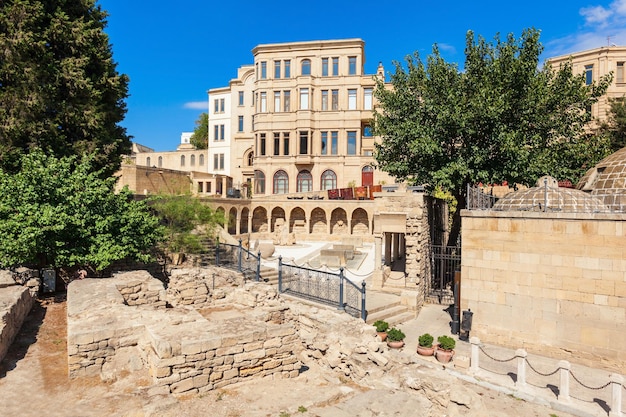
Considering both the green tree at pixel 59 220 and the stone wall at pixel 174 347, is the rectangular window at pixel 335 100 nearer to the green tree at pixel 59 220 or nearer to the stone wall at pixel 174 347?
the green tree at pixel 59 220

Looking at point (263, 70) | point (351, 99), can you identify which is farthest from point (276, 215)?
point (263, 70)

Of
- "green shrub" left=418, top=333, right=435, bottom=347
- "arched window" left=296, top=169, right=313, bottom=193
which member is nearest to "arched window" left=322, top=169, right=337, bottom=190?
"arched window" left=296, top=169, right=313, bottom=193

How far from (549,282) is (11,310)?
1439cm

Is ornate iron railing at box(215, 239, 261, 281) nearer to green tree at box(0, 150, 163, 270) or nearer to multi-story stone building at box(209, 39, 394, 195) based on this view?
green tree at box(0, 150, 163, 270)

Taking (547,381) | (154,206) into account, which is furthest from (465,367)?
(154,206)

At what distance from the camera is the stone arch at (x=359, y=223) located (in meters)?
38.3

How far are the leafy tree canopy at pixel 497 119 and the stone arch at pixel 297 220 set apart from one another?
75.0 ft

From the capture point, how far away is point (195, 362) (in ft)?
22.6

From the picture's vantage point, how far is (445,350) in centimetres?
1096

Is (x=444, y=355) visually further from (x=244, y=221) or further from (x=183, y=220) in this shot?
(x=244, y=221)

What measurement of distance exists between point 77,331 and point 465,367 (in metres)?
9.36

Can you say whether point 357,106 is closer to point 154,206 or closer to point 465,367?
point 154,206

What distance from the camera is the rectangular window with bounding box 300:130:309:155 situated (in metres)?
42.5

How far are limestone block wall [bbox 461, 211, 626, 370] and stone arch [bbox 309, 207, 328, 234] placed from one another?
2700 centimetres
